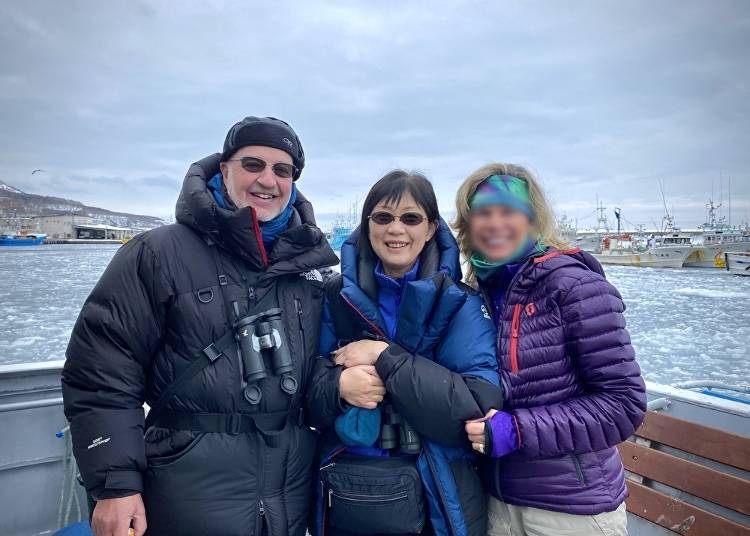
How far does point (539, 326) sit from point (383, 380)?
0.54 meters

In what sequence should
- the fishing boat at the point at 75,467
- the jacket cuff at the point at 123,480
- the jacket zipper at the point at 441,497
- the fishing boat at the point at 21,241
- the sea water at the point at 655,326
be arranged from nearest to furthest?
1. the jacket cuff at the point at 123,480
2. the jacket zipper at the point at 441,497
3. the fishing boat at the point at 75,467
4. the sea water at the point at 655,326
5. the fishing boat at the point at 21,241

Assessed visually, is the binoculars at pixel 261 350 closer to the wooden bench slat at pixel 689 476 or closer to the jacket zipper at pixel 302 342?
the jacket zipper at pixel 302 342

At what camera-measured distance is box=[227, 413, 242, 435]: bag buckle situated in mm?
1492

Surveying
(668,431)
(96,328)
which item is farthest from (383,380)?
(668,431)

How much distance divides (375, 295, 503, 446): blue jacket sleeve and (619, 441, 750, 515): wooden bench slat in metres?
1.47

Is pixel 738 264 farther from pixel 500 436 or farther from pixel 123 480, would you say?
pixel 123 480

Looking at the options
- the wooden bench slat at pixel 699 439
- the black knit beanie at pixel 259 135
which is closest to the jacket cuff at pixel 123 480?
the black knit beanie at pixel 259 135

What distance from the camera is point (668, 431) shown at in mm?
2416

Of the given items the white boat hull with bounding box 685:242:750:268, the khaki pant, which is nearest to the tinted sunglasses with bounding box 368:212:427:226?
the khaki pant

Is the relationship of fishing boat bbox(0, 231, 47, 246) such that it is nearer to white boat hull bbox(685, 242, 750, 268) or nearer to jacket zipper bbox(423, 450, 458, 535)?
jacket zipper bbox(423, 450, 458, 535)

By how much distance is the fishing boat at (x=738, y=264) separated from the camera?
1148 inches

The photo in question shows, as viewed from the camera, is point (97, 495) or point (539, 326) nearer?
point (97, 495)

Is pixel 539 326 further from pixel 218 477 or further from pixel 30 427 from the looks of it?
pixel 30 427

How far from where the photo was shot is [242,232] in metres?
1.59
